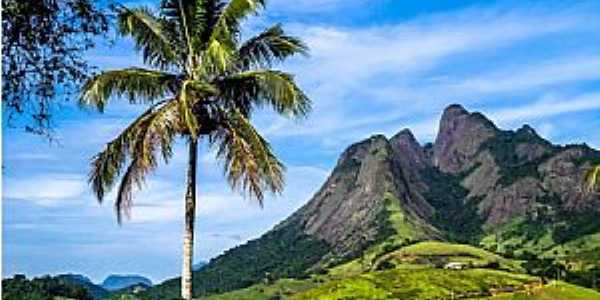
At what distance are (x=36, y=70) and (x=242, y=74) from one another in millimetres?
8061

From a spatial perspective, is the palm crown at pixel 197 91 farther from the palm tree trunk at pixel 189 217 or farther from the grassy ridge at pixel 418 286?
the grassy ridge at pixel 418 286

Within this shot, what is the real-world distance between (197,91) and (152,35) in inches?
68.9

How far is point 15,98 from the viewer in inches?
367

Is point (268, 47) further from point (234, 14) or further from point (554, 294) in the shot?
point (554, 294)

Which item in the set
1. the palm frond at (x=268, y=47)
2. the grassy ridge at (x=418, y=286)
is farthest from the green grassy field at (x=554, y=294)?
the palm frond at (x=268, y=47)

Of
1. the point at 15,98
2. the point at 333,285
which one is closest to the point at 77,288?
the point at 333,285

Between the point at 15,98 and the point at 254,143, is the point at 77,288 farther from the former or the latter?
the point at 15,98

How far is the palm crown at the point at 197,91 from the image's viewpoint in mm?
16594

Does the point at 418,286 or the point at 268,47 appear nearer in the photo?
the point at 268,47

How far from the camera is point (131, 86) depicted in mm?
17141

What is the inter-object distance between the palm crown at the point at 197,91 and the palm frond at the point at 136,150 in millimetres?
17

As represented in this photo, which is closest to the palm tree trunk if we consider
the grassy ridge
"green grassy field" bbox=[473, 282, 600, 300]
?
"green grassy field" bbox=[473, 282, 600, 300]

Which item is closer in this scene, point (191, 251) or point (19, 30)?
point (19, 30)

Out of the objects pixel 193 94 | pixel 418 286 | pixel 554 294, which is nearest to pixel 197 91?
pixel 193 94
